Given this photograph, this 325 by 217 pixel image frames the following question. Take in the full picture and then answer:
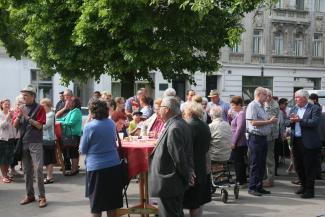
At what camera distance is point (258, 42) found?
38.2 metres

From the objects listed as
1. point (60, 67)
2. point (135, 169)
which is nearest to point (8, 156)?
point (135, 169)

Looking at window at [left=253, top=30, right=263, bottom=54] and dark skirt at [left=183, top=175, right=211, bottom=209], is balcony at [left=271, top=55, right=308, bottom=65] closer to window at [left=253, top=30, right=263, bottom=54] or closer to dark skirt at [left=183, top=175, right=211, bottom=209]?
window at [left=253, top=30, right=263, bottom=54]

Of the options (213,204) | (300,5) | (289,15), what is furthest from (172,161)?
(300,5)

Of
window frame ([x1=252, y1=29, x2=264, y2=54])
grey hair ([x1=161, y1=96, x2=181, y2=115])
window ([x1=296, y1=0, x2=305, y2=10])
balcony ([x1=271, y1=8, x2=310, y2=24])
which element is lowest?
grey hair ([x1=161, y1=96, x2=181, y2=115])

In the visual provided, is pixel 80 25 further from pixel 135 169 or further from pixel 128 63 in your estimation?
pixel 135 169

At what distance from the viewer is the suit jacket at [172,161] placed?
21.3 ft

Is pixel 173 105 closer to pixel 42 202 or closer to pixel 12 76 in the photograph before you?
pixel 42 202

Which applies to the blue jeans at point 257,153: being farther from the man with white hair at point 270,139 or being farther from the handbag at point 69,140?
the handbag at point 69,140

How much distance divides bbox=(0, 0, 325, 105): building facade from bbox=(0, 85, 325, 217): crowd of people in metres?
21.3

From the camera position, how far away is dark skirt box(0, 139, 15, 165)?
12.3 m

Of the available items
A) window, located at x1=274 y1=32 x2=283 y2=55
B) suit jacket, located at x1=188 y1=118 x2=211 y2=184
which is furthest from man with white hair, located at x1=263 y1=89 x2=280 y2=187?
window, located at x1=274 y1=32 x2=283 y2=55

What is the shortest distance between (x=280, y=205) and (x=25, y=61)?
25.1 metres

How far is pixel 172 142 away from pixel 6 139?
6.97 m

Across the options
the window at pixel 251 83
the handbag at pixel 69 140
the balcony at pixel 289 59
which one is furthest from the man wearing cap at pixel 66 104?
the balcony at pixel 289 59
